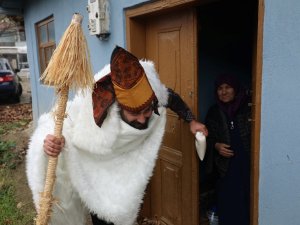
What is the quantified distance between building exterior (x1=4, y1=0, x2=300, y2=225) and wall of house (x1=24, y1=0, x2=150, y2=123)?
0.05 ft

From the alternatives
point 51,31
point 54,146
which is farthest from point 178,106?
point 51,31

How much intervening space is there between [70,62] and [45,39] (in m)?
5.06

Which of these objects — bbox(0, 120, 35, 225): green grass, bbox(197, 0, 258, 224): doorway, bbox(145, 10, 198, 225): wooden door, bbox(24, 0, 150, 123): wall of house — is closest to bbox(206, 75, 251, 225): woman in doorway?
bbox(145, 10, 198, 225): wooden door

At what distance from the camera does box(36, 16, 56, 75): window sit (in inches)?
238

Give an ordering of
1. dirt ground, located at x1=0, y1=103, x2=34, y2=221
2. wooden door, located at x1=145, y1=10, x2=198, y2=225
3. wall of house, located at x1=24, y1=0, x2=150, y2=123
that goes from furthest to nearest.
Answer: dirt ground, located at x1=0, y1=103, x2=34, y2=221
wall of house, located at x1=24, y1=0, x2=150, y2=123
wooden door, located at x1=145, y1=10, x2=198, y2=225

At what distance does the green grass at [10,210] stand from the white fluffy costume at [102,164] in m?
1.94

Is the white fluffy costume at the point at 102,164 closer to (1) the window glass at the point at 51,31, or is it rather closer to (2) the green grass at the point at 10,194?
(2) the green grass at the point at 10,194

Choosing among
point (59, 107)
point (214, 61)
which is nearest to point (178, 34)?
point (214, 61)

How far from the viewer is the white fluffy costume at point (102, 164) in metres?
2.29

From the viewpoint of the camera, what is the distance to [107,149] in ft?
7.36

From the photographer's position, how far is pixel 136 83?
208cm

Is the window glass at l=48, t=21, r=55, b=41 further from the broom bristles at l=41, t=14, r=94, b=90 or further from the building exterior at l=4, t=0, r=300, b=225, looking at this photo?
the broom bristles at l=41, t=14, r=94, b=90

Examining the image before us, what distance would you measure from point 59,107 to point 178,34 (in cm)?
147

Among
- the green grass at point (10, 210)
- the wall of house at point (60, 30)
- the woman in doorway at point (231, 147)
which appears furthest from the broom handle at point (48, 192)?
the green grass at point (10, 210)
